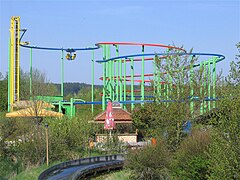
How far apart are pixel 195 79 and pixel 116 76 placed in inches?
915

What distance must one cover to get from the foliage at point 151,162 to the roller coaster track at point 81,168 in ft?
7.92

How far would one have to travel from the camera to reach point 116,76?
152 feet

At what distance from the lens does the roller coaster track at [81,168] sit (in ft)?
63.6

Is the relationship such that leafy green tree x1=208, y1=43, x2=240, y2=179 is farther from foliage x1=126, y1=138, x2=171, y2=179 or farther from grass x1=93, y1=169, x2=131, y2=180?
grass x1=93, y1=169, x2=131, y2=180

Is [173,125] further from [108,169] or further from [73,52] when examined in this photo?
[73,52]

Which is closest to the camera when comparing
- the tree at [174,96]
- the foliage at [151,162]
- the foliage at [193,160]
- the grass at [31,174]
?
the foliage at [193,160]

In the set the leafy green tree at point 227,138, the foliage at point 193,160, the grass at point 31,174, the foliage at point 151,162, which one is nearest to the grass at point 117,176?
the foliage at point 151,162

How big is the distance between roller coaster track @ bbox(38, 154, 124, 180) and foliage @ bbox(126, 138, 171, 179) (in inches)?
95.0

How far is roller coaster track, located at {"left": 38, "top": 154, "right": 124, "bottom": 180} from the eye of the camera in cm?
1938

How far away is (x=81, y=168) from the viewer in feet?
70.5

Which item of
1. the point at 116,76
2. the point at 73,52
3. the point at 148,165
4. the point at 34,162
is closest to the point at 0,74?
the point at 73,52

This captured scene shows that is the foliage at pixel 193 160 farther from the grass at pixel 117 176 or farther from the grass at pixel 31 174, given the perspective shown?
the grass at pixel 31 174

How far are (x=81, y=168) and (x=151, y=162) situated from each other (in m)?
5.04

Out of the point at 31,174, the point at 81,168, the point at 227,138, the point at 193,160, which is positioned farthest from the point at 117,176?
the point at 227,138
